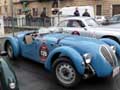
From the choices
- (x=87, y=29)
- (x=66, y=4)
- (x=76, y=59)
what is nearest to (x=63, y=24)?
(x=87, y=29)

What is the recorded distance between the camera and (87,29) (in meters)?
10.5

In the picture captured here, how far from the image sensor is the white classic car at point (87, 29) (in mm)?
9984

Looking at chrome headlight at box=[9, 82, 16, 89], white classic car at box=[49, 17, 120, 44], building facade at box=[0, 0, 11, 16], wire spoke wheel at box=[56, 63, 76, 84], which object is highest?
building facade at box=[0, 0, 11, 16]

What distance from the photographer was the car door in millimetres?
7267

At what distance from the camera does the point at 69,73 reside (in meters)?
5.82

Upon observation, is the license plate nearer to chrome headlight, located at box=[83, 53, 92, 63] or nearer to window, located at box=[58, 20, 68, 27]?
chrome headlight, located at box=[83, 53, 92, 63]

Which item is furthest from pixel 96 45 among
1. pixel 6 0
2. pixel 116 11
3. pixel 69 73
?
pixel 6 0

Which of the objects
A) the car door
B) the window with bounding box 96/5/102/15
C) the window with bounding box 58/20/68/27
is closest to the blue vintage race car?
the car door

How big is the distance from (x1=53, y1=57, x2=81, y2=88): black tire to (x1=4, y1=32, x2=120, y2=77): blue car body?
0.14m

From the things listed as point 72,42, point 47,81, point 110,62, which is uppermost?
point 72,42

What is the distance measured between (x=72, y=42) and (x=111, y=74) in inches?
45.0

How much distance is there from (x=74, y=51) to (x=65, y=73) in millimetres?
540

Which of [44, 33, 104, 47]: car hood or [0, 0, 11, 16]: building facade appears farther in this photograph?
[0, 0, 11, 16]: building facade

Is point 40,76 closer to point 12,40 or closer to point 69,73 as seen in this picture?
point 69,73
